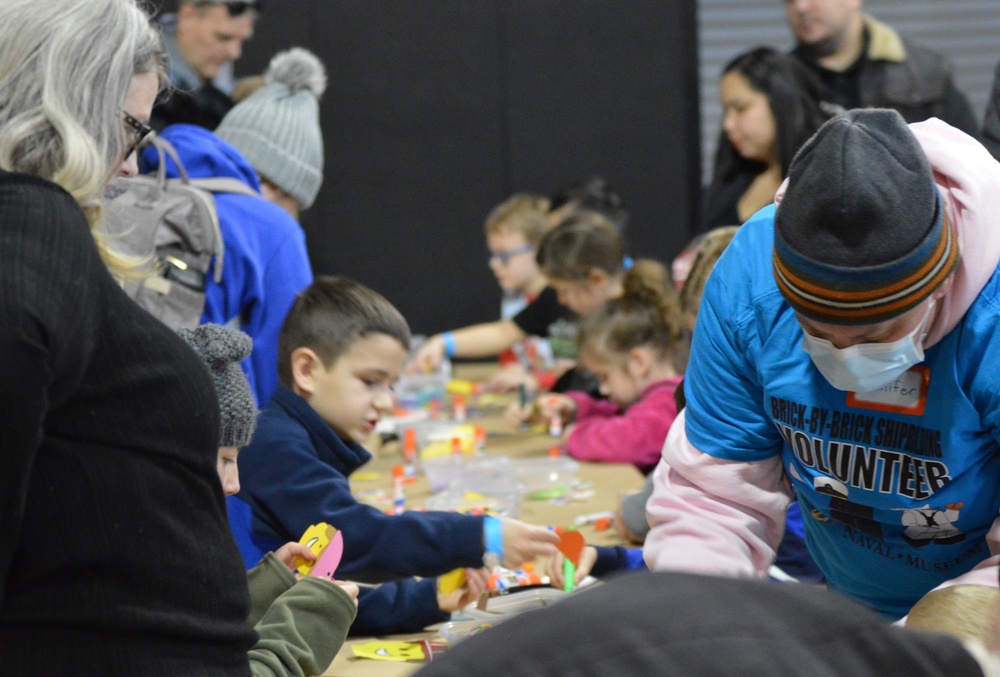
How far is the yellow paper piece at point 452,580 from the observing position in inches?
86.1

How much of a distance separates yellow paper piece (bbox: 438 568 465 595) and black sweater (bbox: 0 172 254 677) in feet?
2.88

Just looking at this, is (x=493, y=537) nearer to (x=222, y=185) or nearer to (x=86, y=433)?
(x=86, y=433)

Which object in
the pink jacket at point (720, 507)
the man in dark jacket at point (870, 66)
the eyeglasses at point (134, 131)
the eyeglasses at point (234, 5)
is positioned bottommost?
the pink jacket at point (720, 507)

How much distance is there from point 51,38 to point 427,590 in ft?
4.20

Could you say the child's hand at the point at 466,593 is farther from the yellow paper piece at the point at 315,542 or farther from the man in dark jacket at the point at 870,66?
the man in dark jacket at the point at 870,66

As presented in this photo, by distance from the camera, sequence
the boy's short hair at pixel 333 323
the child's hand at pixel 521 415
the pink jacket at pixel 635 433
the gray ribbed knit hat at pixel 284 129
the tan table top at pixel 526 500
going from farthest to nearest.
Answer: the child's hand at pixel 521 415 → the pink jacket at pixel 635 433 → the gray ribbed knit hat at pixel 284 129 → the boy's short hair at pixel 333 323 → the tan table top at pixel 526 500

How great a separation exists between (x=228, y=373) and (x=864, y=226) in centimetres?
92

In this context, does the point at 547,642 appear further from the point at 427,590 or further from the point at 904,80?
the point at 904,80

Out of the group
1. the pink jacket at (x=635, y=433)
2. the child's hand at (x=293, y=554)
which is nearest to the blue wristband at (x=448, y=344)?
the pink jacket at (x=635, y=433)

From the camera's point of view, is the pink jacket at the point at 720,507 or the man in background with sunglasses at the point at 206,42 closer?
the pink jacket at the point at 720,507

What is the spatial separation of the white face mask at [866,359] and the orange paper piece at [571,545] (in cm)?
78

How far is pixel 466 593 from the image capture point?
2.20m

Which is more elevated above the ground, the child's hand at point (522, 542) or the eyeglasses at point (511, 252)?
the child's hand at point (522, 542)

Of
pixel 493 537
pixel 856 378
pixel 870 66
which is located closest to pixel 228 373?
pixel 493 537
